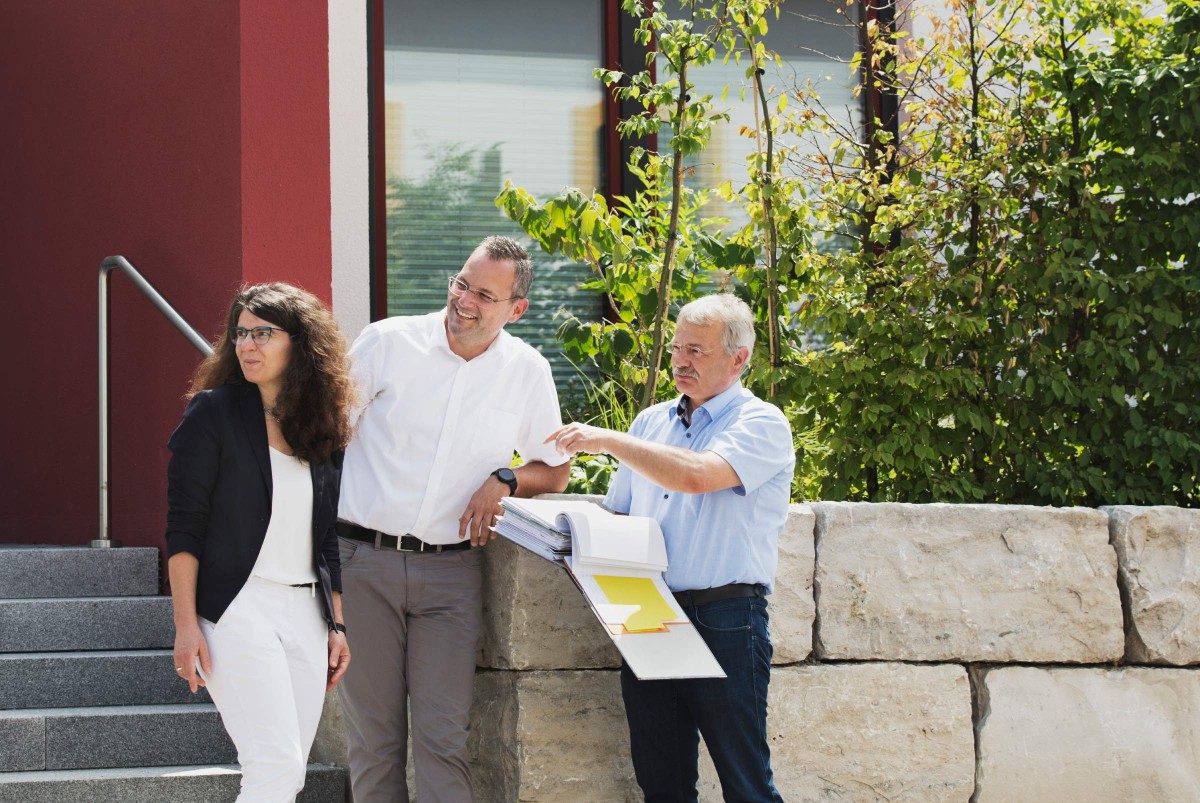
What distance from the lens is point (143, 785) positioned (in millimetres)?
3861

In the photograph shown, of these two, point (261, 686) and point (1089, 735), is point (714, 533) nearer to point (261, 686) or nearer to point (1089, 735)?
point (261, 686)

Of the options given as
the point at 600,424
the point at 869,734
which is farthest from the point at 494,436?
the point at 600,424

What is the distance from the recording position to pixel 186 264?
16.9 feet

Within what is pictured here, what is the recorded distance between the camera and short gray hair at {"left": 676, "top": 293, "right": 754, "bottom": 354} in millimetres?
3119

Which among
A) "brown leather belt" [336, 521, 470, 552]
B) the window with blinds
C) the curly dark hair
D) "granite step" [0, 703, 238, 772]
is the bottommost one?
"granite step" [0, 703, 238, 772]

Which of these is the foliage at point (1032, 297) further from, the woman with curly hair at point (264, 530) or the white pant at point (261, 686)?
the white pant at point (261, 686)

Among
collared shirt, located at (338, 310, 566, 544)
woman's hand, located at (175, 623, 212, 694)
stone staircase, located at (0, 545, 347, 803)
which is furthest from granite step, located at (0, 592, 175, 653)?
woman's hand, located at (175, 623, 212, 694)

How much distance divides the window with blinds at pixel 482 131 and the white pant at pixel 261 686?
3.19 m

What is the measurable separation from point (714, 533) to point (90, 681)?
7.96 feet

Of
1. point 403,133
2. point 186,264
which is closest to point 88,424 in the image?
point 186,264

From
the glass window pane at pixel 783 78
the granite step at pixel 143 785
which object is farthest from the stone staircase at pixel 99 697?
the glass window pane at pixel 783 78

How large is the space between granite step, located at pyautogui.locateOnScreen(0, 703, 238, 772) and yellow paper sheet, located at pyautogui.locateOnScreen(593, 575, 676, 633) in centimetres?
181

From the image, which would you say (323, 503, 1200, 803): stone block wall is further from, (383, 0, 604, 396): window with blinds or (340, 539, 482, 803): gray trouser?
(383, 0, 604, 396): window with blinds

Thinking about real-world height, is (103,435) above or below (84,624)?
above
